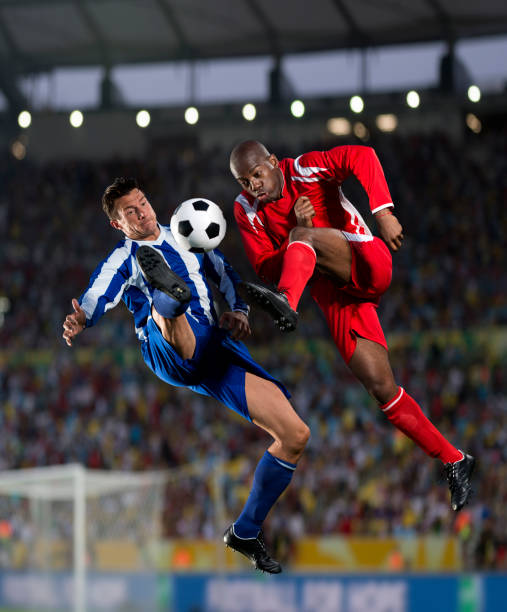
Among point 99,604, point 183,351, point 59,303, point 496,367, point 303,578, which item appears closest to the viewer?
point 183,351

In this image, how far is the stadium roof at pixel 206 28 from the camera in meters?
20.7

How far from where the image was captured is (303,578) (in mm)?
13086

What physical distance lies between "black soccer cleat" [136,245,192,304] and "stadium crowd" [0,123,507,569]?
9.32 metres

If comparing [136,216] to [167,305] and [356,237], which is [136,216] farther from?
[356,237]

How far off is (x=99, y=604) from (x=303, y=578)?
271 centimetres

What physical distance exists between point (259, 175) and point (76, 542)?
7956mm

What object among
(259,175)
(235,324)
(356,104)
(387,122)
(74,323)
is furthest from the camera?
(387,122)

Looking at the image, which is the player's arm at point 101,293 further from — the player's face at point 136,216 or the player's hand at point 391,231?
the player's hand at point 391,231

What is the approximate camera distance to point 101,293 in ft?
16.1

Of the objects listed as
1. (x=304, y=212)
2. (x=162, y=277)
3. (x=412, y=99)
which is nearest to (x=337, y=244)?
(x=304, y=212)

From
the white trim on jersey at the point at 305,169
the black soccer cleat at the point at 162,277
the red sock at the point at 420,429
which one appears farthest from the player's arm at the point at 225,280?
the red sock at the point at 420,429

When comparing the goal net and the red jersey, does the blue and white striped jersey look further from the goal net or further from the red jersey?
the goal net

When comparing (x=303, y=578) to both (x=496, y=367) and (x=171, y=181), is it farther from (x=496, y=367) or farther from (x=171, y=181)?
(x=171, y=181)

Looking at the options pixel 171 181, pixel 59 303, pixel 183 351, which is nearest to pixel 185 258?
pixel 183 351
